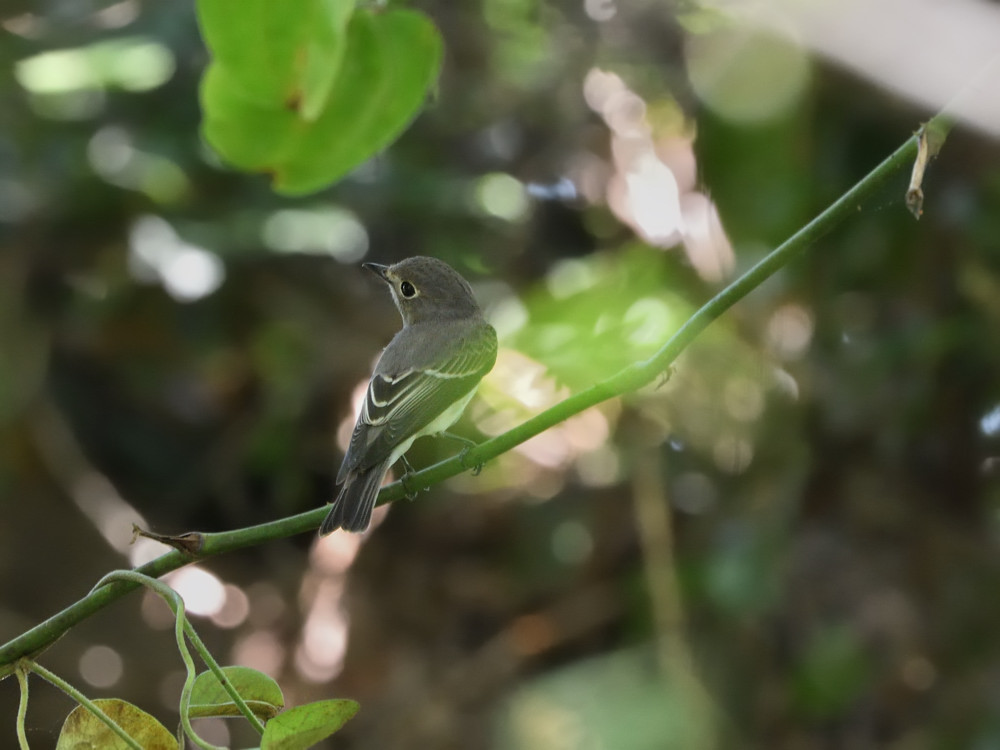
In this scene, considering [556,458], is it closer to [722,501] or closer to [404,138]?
[722,501]

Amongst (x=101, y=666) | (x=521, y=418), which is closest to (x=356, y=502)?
(x=521, y=418)

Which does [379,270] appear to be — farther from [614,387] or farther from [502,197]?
[614,387]

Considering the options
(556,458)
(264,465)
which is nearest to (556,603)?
(556,458)

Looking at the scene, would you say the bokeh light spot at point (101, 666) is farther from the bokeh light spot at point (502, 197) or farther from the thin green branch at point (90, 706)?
the thin green branch at point (90, 706)

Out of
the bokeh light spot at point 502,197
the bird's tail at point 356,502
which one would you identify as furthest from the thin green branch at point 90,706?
the bokeh light spot at point 502,197

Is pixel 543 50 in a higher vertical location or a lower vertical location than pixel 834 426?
higher

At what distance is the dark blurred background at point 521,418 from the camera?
3.54 metres

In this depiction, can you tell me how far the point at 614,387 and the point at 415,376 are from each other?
1.50m

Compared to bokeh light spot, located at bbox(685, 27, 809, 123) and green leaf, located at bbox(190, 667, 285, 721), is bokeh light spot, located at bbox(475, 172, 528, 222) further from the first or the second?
green leaf, located at bbox(190, 667, 285, 721)

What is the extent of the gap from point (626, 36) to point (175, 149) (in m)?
1.72

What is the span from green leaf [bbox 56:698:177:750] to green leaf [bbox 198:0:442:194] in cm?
81

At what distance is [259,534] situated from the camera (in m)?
1.33

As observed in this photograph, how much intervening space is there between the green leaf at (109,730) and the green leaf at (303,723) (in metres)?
0.17

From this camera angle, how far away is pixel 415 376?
2781 mm
